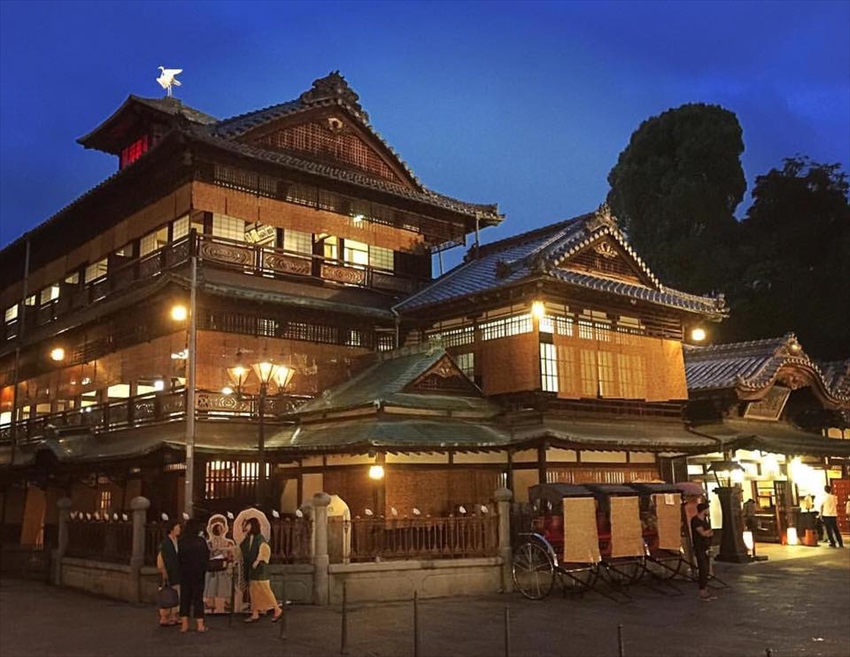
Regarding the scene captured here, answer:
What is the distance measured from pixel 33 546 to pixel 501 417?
629 inches

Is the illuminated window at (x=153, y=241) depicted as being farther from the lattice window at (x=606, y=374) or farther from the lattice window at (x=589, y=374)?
the lattice window at (x=606, y=374)

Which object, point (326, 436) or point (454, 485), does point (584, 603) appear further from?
point (326, 436)

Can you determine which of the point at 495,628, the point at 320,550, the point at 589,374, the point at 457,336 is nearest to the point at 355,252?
the point at 457,336

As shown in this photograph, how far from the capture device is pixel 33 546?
25547 mm

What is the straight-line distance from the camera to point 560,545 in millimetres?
17141

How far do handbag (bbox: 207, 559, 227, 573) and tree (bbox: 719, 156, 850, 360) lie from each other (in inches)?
1639

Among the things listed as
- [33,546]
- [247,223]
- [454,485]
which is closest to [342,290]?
[247,223]

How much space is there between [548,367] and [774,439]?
422 inches

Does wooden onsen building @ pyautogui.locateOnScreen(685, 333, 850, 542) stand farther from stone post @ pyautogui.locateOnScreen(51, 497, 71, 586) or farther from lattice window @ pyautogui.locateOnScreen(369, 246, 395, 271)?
stone post @ pyautogui.locateOnScreen(51, 497, 71, 586)

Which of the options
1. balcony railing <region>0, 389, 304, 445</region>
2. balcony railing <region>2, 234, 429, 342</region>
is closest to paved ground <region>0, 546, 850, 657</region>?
balcony railing <region>0, 389, 304, 445</region>

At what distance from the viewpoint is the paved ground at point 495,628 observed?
1184 cm

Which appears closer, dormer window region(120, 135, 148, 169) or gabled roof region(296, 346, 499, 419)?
gabled roof region(296, 346, 499, 419)

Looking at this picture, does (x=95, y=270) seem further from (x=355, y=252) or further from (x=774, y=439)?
(x=774, y=439)

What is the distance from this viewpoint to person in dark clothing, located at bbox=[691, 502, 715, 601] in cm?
1653
